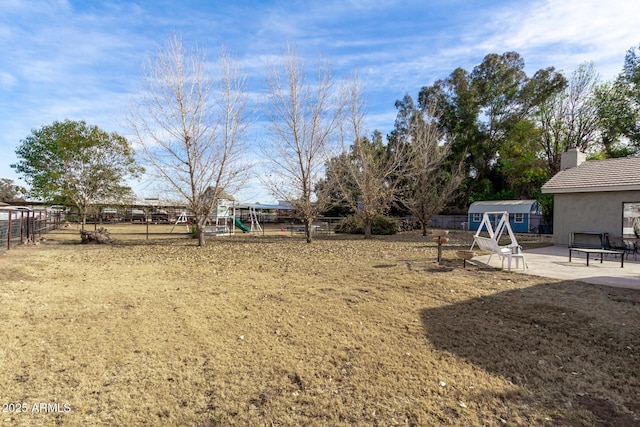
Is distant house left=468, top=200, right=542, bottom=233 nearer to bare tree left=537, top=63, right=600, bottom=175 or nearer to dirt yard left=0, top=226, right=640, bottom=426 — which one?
bare tree left=537, top=63, right=600, bottom=175

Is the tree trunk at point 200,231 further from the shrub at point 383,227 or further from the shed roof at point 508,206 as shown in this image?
the shed roof at point 508,206

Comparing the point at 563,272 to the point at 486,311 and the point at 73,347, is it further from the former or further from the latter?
the point at 73,347

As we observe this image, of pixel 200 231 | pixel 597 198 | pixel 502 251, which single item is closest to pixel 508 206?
pixel 597 198

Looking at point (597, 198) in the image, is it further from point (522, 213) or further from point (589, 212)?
point (522, 213)

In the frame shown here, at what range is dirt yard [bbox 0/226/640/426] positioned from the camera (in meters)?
2.69

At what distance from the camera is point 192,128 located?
533 inches

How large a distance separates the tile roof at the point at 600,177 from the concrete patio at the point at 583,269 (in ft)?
10.2

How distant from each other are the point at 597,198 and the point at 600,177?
0.93 meters

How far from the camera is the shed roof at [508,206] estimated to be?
26828mm

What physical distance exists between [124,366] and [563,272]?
898 centimetres

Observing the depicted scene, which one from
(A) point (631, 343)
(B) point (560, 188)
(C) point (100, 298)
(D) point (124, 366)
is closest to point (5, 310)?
(C) point (100, 298)

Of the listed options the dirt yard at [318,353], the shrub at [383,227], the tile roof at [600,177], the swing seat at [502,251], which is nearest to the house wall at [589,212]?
the tile roof at [600,177]

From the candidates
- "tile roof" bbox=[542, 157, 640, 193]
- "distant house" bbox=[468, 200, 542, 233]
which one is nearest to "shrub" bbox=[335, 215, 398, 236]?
"distant house" bbox=[468, 200, 542, 233]

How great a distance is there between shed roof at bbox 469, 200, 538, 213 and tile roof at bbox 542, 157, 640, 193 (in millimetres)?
11701
